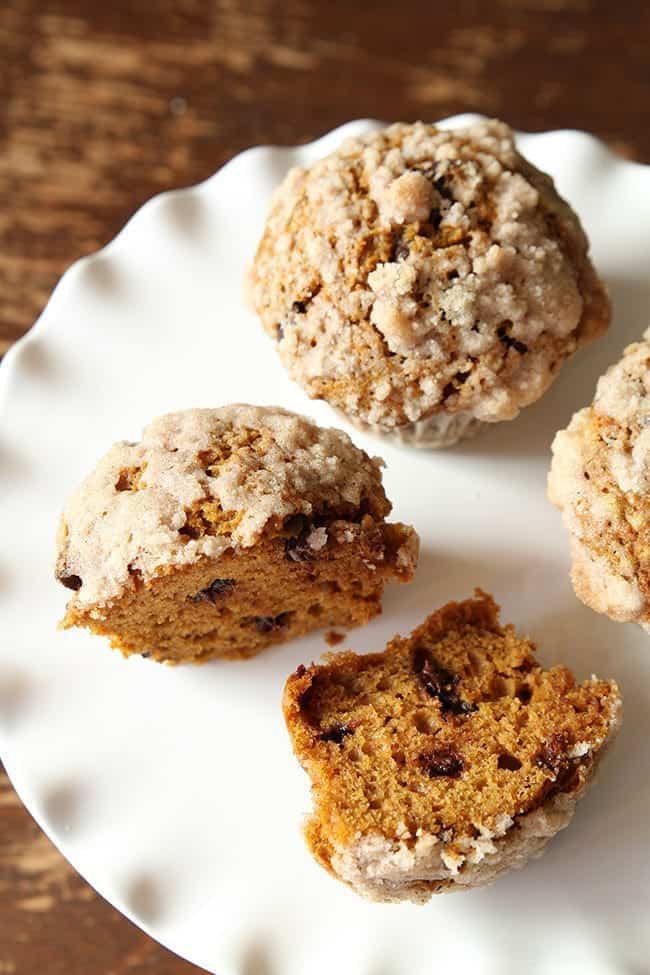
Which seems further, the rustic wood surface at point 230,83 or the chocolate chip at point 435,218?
the rustic wood surface at point 230,83

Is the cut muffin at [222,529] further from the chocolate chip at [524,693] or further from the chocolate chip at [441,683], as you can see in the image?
the chocolate chip at [524,693]

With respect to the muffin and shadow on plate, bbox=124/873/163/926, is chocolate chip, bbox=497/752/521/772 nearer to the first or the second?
the muffin

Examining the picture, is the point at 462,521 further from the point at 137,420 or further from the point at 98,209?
the point at 98,209

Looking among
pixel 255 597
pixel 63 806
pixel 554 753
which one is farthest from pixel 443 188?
pixel 63 806

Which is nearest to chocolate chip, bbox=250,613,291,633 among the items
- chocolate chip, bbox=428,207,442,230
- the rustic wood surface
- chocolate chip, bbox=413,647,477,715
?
chocolate chip, bbox=413,647,477,715

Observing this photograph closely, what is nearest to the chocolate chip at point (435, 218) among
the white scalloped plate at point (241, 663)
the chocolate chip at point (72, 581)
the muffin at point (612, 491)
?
the muffin at point (612, 491)

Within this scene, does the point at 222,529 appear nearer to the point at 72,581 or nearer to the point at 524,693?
the point at 72,581

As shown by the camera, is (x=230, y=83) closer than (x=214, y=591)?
No
